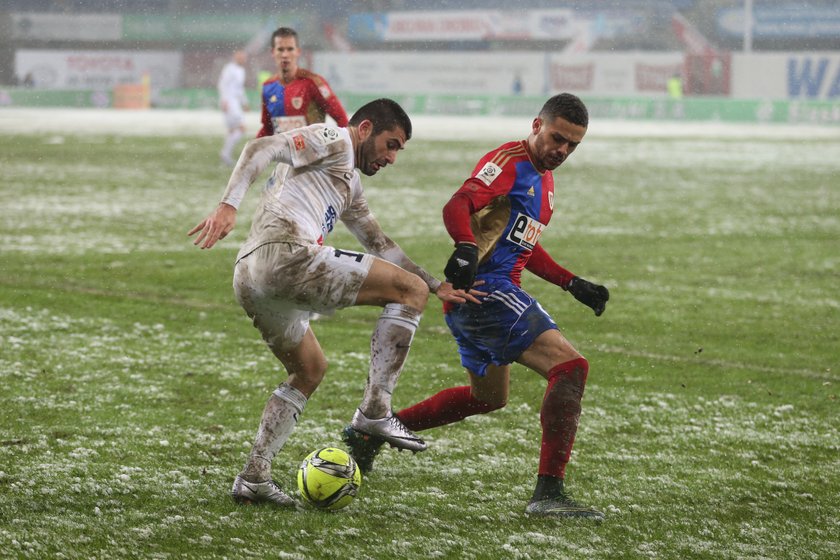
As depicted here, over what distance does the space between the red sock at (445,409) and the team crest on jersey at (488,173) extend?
3.18 ft

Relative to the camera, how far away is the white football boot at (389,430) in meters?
Answer: 4.44

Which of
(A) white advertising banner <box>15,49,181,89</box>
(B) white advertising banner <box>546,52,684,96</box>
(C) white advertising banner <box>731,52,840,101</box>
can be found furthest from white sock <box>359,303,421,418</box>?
(A) white advertising banner <box>15,49,181,89</box>

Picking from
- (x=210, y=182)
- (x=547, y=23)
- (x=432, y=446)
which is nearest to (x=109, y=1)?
(x=547, y=23)

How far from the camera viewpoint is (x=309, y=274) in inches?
167

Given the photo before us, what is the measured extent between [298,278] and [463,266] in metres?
0.61

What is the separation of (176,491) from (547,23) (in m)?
57.3

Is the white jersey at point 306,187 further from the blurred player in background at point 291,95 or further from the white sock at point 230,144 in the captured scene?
the white sock at point 230,144

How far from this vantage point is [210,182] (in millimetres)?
18250

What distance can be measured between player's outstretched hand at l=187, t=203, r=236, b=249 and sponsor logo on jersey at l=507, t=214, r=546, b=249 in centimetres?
117

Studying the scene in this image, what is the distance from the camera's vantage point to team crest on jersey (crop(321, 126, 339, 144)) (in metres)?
4.38

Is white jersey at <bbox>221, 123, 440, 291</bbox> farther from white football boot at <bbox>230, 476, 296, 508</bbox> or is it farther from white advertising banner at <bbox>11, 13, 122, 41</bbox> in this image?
white advertising banner at <bbox>11, 13, 122, 41</bbox>

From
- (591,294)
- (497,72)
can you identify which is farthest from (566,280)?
(497,72)

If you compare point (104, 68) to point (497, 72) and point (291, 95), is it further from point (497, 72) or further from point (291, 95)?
point (291, 95)

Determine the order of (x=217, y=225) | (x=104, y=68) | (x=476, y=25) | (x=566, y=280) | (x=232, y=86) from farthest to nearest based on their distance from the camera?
(x=104, y=68) < (x=476, y=25) < (x=232, y=86) < (x=566, y=280) < (x=217, y=225)
